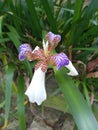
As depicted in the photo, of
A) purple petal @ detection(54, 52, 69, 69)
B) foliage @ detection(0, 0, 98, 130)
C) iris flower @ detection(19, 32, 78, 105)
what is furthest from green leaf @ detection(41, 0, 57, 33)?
purple petal @ detection(54, 52, 69, 69)

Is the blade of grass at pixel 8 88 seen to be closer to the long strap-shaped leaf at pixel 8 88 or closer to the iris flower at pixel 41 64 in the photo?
the long strap-shaped leaf at pixel 8 88

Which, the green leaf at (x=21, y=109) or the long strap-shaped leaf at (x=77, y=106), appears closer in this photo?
the long strap-shaped leaf at (x=77, y=106)

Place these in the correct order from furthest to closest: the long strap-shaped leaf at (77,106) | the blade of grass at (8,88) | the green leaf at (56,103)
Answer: the green leaf at (56,103) → the blade of grass at (8,88) → the long strap-shaped leaf at (77,106)

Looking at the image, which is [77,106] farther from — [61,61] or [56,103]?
[56,103]

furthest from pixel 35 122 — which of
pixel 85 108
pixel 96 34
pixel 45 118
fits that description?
pixel 85 108

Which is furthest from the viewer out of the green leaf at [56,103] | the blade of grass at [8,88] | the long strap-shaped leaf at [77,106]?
the green leaf at [56,103]

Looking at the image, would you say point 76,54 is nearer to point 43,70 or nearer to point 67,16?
point 67,16

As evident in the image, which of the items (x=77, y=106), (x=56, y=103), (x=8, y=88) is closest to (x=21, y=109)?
(x=8, y=88)

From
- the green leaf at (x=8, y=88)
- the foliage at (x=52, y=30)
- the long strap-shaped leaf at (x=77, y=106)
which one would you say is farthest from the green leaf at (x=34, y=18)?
the long strap-shaped leaf at (x=77, y=106)
